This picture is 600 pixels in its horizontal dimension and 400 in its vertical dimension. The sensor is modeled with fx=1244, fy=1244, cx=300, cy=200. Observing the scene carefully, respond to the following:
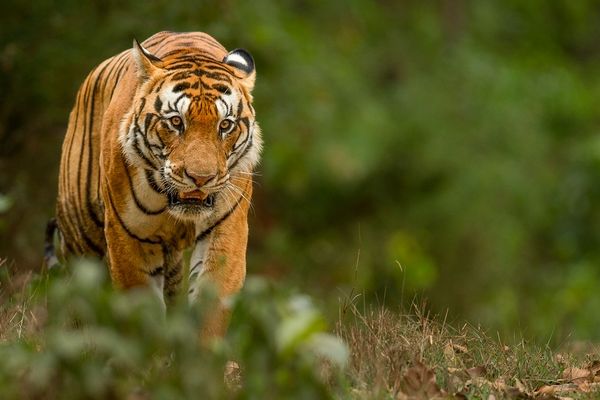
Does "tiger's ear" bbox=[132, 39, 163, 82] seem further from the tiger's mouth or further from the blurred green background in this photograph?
the blurred green background

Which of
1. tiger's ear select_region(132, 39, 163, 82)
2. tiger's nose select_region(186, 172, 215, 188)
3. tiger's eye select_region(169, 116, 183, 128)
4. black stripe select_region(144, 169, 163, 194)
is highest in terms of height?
tiger's ear select_region(132, 39, 163, 82)

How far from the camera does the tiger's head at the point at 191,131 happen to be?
543 cm

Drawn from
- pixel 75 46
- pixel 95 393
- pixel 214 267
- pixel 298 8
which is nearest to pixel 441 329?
pixel 214 267

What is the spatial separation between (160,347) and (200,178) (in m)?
1.65

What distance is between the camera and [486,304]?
577 inches

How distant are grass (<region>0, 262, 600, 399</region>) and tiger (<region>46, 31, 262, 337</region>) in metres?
0.96

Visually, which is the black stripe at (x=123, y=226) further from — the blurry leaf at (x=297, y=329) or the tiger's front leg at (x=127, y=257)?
the blurry leaf at (x=297, y=329)

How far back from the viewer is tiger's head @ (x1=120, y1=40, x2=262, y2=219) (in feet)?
17.8

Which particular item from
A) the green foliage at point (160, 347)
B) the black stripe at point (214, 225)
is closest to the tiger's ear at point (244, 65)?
the black stripe at point (214, 225)

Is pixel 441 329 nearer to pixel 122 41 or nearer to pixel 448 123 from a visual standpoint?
pixel 122 41

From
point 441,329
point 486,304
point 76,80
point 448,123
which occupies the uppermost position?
point 441,329

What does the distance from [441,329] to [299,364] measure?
1.75m

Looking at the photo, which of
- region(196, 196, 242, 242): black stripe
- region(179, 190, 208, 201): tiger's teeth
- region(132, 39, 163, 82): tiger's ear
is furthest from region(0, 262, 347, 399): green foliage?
region(132, 39, 163, 82): tiger's ear

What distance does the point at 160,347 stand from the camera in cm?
380
